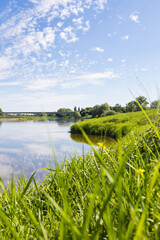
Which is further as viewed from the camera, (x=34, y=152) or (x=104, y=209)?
(x=34, y=152)

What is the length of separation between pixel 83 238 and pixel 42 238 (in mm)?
195

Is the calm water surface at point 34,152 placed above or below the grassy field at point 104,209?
below

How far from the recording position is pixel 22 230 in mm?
962

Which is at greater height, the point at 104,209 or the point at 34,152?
the point at 104,209

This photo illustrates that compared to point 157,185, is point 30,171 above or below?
below

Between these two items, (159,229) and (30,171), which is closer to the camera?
(159,229)

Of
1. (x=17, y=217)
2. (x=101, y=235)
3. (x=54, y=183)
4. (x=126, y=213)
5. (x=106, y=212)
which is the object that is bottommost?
(x=54, y=183)

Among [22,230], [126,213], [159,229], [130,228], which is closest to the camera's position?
[130,228]

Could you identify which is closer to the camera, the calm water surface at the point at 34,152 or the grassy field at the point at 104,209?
the grassy field at the point at 104,209

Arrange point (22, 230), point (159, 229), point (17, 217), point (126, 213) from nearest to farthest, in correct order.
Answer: point (159, 229) → point (126, 213) → point (22, 230) → point (17, 217)

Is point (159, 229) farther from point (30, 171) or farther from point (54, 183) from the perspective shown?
point (30, 171)

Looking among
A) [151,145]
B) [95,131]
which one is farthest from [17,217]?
[95,131]

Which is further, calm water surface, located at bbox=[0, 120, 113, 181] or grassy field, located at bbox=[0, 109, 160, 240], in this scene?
calm water surface, located at bbox=[0, 120, 113, 181]

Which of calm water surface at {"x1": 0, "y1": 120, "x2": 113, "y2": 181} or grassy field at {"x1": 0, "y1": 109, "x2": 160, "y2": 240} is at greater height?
grassy field at {"x1": 0, "y1": 109, "x2": 160, "y2": 240}
